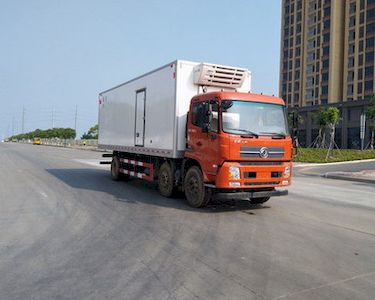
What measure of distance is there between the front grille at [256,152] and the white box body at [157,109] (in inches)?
86.8

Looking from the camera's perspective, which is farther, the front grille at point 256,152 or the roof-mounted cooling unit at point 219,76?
the roof-mounted cooling unit at point 219,76

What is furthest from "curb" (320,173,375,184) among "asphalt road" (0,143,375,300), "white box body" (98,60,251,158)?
"white box body" (98,60,251,158)

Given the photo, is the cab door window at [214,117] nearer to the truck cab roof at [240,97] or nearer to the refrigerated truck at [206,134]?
the refrigerated truck at [206,134]

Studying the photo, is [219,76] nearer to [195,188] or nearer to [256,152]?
[256,152]

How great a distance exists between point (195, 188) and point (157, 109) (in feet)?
9.97

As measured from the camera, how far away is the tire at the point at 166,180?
36.6 feet

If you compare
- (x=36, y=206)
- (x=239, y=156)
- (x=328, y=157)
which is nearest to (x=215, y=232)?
(x=239, y=156)

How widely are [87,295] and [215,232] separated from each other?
342 centimetres

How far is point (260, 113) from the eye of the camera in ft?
31.3

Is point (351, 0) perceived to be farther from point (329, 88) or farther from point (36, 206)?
point (36, 206)

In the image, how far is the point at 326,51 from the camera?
91.1 m

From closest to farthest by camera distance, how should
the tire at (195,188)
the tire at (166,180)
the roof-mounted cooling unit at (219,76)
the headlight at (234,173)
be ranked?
the headlight at (234,173) < the tire at (195,188) < the roof-mounted cooling unit at (219,76) < the tire at (166,180)


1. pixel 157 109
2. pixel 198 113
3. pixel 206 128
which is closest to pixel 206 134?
pixel 206 128

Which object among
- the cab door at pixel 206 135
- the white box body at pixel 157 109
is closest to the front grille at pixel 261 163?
the cab door at pixel 206 135
